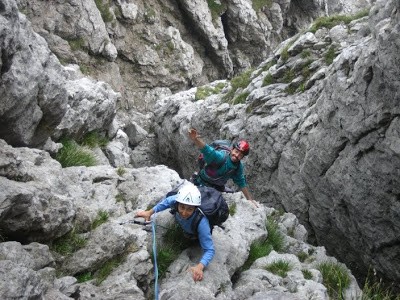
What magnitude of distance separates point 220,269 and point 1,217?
13.8 feet

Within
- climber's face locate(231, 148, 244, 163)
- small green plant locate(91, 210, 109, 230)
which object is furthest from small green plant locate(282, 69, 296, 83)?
small green plant locate(91, 210, 109, 230)

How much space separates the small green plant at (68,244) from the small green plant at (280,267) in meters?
4.19

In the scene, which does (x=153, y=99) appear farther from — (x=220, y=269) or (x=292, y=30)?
(x=220, y=269)

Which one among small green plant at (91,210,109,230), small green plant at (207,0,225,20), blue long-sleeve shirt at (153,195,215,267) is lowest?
small green plant at (91,210,109,230)

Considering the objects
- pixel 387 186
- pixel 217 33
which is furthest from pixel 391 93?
pixel 217 33

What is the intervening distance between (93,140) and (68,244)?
9355mm

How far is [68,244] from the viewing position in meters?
7.96

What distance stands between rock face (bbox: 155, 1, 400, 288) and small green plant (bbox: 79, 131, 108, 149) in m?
6.71

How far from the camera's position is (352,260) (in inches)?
643

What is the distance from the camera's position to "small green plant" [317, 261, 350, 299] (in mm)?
9538

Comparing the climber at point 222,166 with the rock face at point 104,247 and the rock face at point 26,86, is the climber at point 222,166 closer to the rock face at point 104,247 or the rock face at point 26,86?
the rock face at point 104,247

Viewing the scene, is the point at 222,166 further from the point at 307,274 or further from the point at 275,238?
the point at 307,274

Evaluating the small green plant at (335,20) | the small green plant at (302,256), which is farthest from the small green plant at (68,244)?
the small green plant at (335,20)

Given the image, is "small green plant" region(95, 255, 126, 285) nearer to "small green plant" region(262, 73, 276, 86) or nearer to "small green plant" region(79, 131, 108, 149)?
"small green plant" region(79, 131, 108, 149)
